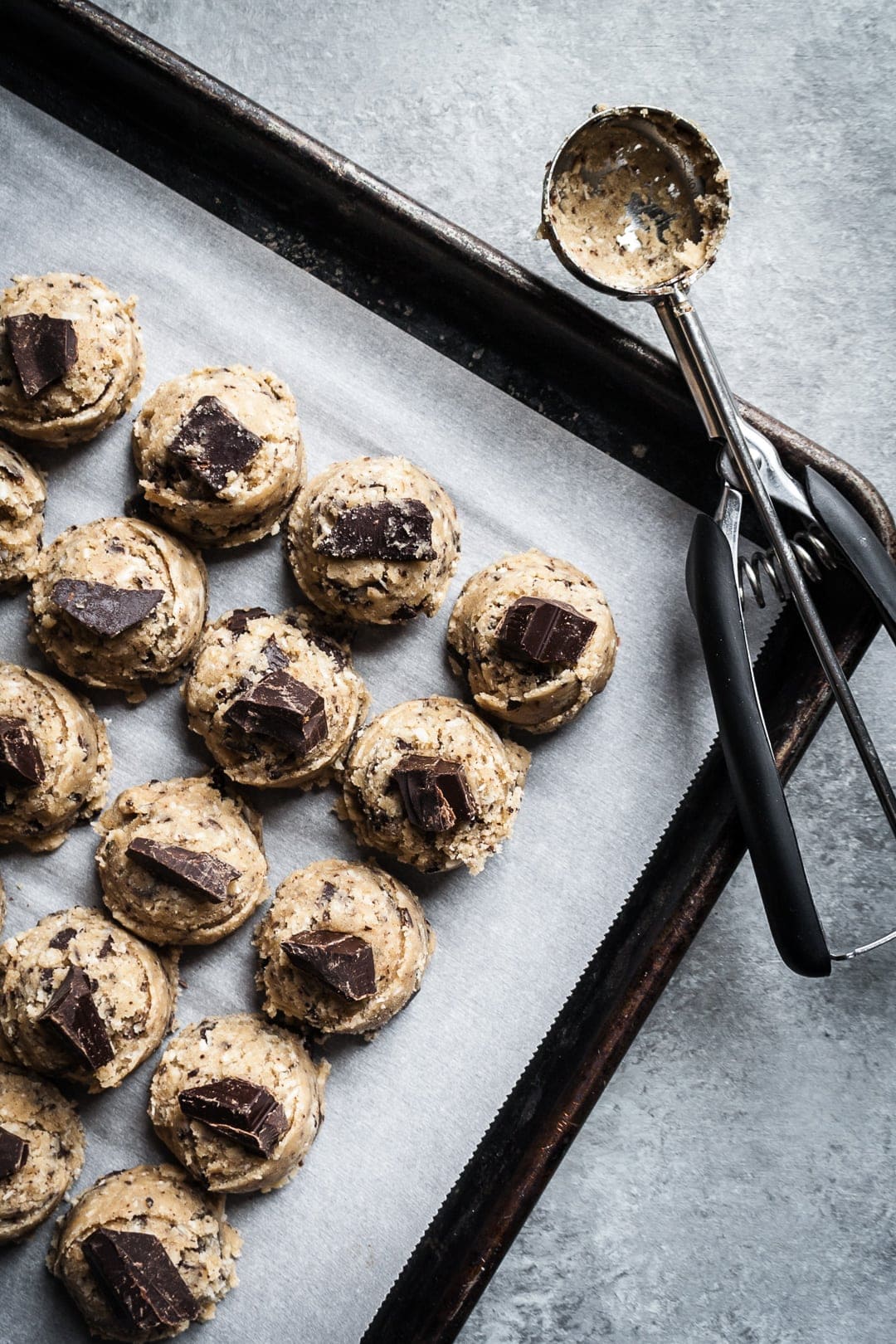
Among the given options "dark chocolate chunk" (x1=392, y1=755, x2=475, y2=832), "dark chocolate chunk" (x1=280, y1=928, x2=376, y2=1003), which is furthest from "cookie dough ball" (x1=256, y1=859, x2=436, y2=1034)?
"dark chocolate chunk" (x1=392, y1=755, x2=475, y2=832)

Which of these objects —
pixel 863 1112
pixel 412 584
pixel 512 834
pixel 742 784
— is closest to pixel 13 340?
Result: pixel 412 584

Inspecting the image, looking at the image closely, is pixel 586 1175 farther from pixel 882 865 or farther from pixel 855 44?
pixel 855 44

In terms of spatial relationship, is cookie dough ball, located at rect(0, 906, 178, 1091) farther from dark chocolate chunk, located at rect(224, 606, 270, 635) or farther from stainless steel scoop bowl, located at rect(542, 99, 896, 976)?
stainless steel scoop bowl, located at rect(542, 99, 896, 976)

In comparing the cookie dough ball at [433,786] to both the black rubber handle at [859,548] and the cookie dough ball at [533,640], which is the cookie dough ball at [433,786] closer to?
the cookie dough ball at [533,640]

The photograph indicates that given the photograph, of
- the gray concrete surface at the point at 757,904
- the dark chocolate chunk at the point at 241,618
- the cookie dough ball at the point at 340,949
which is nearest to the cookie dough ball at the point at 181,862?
the cookie dough ball at the point at 340,949

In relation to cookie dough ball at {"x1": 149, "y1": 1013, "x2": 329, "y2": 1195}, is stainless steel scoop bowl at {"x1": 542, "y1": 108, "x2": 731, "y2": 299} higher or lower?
higher
